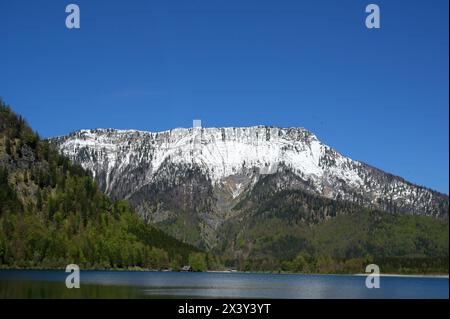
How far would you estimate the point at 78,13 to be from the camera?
135m
